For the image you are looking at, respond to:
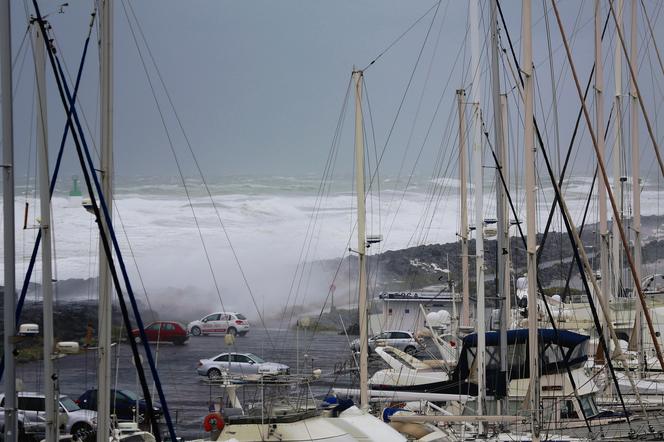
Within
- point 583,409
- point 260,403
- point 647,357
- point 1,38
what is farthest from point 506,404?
point 1,38

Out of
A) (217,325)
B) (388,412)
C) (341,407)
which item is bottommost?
(217,325)

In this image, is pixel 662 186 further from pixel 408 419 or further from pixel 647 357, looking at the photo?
pixel 408 419

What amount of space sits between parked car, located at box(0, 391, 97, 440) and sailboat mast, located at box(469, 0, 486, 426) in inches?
279

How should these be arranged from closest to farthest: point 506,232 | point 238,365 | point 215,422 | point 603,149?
point 215,422 → point 603,149 → point 506,232 → point 238,365

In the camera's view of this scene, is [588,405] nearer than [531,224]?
No

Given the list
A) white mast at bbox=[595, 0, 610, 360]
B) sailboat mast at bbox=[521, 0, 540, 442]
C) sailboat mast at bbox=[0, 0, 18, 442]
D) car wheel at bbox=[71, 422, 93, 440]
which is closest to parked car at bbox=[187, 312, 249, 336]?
white mast at bbox=[595, 0, 610, 360]

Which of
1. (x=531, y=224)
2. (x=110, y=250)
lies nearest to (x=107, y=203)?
(x=110, y=250)

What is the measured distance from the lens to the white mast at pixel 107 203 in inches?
561

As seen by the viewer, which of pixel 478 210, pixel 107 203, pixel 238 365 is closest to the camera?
pixel 107 203

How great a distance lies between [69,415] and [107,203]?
8528mm

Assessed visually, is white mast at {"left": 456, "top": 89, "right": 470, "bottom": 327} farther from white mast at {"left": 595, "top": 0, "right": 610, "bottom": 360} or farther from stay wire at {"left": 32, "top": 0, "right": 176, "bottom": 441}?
stay wire at {"left": 32, "top": 0, "right": 176, "bottom": 441}

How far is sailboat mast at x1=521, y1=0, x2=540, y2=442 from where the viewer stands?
640 inches

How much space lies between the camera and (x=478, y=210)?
1944 cm

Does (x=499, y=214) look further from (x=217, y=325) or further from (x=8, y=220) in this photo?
(x=217, y=325)
